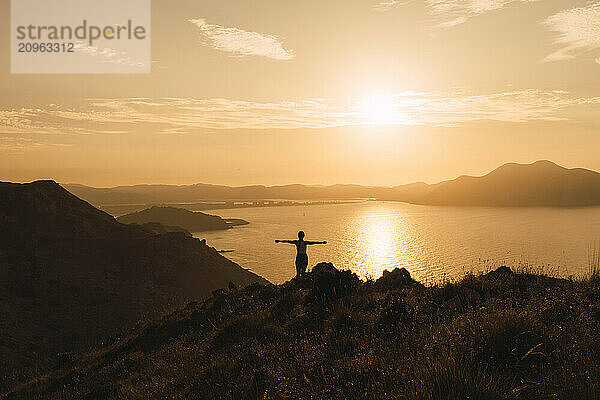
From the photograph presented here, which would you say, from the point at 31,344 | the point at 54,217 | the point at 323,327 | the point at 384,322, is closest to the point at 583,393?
the point at 384,322

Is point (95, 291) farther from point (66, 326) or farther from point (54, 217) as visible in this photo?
point (54, 217)

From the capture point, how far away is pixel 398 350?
5.52 m

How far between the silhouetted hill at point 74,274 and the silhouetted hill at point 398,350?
84.1ft

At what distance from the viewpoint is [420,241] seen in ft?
479

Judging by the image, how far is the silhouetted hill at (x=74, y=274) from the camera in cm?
3716

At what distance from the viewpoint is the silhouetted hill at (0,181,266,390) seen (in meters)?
37.2

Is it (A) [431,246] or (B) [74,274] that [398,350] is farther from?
(A) [431,246]

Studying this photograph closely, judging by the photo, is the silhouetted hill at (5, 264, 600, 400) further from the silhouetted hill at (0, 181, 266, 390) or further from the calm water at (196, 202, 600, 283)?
the calm water at (196, 202, 600, 283)

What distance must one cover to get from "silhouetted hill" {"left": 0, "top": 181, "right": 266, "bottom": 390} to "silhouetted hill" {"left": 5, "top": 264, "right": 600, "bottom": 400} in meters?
25.6

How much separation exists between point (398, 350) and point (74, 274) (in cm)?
5715

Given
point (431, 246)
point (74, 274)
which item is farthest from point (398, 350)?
point (431, 246)

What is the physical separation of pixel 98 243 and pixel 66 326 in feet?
75.1

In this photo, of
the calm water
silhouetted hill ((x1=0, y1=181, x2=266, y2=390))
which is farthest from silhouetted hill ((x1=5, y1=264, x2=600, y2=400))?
the calm water

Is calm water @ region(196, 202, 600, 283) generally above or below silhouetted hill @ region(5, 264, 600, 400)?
below
